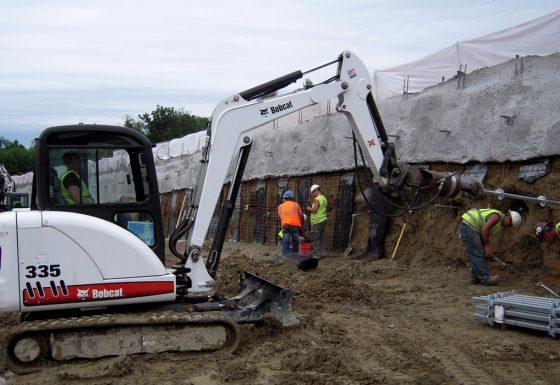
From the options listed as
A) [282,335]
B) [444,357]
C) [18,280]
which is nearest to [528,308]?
[444,357]

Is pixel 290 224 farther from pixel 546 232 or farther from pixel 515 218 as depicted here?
pixel 546 232

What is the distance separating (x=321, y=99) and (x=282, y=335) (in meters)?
2.86

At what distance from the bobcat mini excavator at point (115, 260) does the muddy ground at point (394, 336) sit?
0.23 meters

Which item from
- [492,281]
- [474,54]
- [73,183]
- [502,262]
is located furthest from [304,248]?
[73,183]

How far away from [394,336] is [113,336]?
315 centimetres

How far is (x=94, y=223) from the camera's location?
600 centimetres

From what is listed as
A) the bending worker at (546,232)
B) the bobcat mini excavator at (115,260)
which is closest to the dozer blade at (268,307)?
the bobcat mini excavator at (115,260)

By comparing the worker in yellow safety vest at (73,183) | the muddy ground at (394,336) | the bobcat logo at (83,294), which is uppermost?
the worker in yellow safety vest at (73,183)

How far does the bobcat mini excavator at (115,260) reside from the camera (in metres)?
5.87

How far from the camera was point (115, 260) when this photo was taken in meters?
6.04

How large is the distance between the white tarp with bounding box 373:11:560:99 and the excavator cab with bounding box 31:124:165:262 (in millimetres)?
8604

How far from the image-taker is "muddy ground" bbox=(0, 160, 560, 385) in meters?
5.68

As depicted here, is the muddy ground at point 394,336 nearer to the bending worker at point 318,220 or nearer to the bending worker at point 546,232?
the bending worker at point 546,232

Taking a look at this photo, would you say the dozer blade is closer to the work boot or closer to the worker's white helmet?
the work boot
